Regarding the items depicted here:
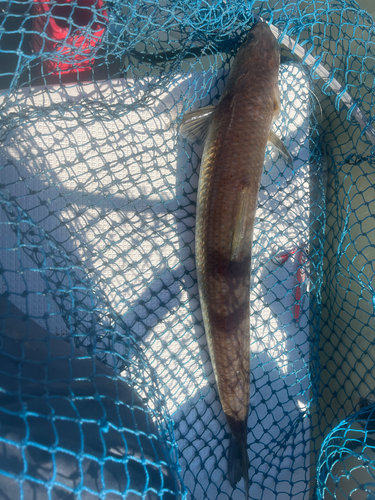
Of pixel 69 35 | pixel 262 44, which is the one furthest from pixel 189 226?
pixel 69 35

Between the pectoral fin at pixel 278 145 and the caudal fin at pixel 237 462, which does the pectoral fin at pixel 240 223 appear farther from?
the caudal fin at pixel 237 462

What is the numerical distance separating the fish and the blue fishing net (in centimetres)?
19

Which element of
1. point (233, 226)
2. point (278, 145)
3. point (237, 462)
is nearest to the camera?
point (233, 226)

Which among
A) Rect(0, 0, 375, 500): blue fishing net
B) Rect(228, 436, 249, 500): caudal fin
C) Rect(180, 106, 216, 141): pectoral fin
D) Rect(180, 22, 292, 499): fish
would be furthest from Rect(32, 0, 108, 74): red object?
Rect(228, 436, 249, 500): caudal fin

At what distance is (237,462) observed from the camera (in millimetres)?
1732

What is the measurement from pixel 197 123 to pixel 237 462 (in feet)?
6.41

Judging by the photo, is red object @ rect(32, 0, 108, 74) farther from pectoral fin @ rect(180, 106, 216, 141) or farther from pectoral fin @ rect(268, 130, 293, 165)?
pectoral fin @ rect(268, 130, 293, 165)

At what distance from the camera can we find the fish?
1620 millimetres

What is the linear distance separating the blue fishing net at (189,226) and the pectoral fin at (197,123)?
0.22ft

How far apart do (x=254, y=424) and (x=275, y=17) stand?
269 centimetres

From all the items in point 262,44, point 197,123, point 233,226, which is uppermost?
point 262,44

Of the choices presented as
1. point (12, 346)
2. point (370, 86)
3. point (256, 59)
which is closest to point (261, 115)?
point (256, 59)

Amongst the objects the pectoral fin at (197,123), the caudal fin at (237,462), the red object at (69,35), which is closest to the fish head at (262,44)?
the pectoral fin at (197,123)

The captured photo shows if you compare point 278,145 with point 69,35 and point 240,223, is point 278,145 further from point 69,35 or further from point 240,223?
point 69,35
